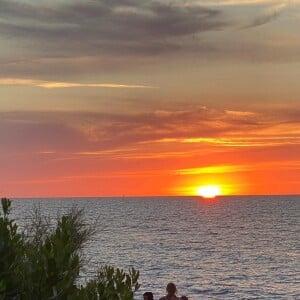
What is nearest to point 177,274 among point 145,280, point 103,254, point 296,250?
point 145,280

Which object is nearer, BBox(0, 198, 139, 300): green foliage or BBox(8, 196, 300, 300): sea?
BBox(0, 198, 139, 300): green foliage

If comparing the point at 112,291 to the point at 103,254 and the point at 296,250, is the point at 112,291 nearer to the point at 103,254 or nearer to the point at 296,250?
the point at 103,254

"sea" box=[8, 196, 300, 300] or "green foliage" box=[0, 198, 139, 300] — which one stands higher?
"sea" box=[8, 196, 300, 300]

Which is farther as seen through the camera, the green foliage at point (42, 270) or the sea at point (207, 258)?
the sea at point (207, 258)

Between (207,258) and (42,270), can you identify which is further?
(207,258)

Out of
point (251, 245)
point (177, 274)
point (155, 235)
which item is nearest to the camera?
point (177, 274)

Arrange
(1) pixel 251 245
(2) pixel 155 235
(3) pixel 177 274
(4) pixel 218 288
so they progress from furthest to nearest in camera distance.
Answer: (2) pixel 155 235, (1) pixel 251 245, (3) pixel 177 274, (4) pixel 218 288

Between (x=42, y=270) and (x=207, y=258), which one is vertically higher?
(x=207, y=258)

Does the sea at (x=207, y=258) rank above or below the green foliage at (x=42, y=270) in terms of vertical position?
above

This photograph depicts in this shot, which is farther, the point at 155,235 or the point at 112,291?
the point at 155,235

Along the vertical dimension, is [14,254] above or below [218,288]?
below

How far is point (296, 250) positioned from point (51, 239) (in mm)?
76791

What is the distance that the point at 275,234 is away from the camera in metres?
107

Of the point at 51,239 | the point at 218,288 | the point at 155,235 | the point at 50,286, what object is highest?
the point at 155,235
